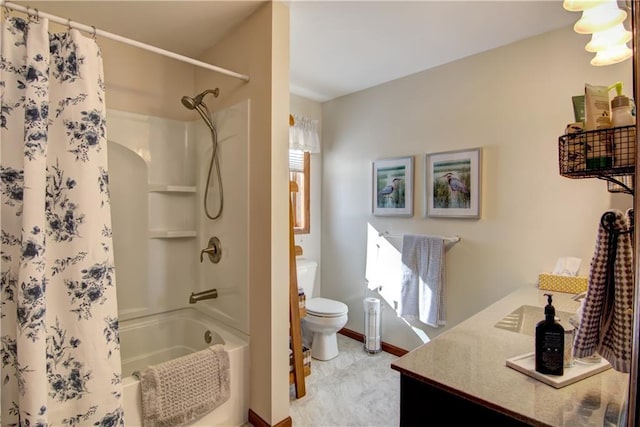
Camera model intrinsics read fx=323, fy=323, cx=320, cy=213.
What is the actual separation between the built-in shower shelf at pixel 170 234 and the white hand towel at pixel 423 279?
1757mm

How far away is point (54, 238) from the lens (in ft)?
4.20

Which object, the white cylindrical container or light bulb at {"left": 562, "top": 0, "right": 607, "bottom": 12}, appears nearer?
light bulb at {"left": 562, "top": 0, "right": 607, "bottom": 12}

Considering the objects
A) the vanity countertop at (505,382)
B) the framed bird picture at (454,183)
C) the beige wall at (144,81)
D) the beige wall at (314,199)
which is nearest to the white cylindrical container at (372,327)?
the beige wall at (314,199)

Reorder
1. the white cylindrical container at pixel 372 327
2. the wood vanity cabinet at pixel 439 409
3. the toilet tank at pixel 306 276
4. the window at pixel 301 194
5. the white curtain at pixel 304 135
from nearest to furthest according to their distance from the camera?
1. the wood vanity cabinet at pixel 439 409
2. the white cylindrical container at pixel 372 327
3. the toilet tank at pixel 306 276
4. the white curtain at pixel 304 135
5. the window at pixel 301 194

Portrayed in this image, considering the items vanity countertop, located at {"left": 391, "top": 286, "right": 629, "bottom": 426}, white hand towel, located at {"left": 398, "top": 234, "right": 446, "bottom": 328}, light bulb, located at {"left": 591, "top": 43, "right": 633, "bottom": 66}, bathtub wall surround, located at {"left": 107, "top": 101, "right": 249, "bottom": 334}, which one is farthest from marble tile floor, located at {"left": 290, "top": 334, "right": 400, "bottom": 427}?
light bulb, located at {"left": 591, "top": 43, "right": 633, "bottom": 66}

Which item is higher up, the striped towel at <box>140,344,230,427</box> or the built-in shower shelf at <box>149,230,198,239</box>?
the built-in shower shelf at <box>149,230,198,239</box>

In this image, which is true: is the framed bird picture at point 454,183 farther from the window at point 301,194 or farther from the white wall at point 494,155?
the window at point 301,194

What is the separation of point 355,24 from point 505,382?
2.05 metres

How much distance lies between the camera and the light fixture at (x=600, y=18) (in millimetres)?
1130

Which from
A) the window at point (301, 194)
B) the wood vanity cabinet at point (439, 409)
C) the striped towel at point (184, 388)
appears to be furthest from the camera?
the window at point (301, 194)

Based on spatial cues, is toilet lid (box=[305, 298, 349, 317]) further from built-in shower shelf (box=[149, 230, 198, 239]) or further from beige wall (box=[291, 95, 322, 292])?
built-in shower shelf (box=[149, 230, 198, 239])

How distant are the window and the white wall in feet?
1.67

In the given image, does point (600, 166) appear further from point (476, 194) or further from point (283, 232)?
point (476, 194)

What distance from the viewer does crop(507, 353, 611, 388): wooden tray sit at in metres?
0.96
